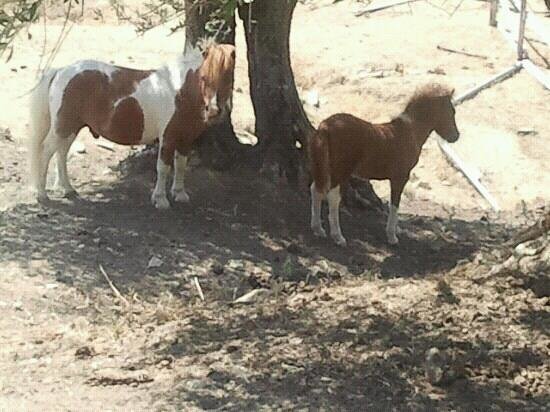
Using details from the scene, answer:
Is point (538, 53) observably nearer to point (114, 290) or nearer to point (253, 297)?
point (253, 297)

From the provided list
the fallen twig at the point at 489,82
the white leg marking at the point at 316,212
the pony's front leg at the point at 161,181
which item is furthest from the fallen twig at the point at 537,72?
the pony's front leg at the point at 161,181

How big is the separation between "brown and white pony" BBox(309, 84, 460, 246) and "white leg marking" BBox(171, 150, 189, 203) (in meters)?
0.91

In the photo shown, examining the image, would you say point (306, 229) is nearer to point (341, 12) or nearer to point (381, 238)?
point (381, 238)

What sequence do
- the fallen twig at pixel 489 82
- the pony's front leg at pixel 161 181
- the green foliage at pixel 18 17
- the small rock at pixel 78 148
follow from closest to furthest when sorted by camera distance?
1. the green foliage at pixel 18 17
2. the pony's front leg at pixel 161 181
3. the small rock at pixel 78 148
4. the fallen twig at pixel 489 82

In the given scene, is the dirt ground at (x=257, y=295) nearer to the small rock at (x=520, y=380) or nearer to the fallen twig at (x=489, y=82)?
the small rock at (x=520, y=380)

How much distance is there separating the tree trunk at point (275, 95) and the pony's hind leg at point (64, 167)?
146 cm

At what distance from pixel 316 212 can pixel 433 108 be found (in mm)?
1269

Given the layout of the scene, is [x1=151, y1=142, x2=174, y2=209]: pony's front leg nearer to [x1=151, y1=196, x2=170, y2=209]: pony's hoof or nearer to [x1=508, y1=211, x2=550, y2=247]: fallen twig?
[x1=151, y1=196, x2=170, y2=209]: pony's hoof

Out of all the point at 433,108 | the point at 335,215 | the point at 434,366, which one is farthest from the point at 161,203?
the point at 434,366

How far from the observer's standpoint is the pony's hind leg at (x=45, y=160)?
7.66 m

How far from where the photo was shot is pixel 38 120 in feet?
25.5

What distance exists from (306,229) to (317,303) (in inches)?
89.7

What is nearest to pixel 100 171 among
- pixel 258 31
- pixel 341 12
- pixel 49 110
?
pixel 49 110

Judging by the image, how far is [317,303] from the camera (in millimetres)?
5590
